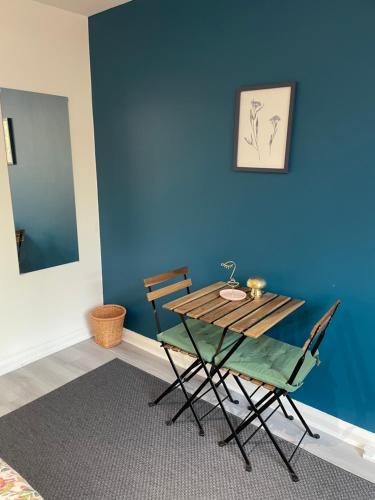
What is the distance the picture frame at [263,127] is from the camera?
1.97 meters

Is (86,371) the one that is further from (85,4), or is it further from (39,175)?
(85,4)

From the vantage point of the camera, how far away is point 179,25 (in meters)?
2.29

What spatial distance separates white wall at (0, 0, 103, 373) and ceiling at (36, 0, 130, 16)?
61mm

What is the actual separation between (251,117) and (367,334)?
1365 millimetres

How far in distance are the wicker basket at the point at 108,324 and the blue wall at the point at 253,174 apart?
0.87ft

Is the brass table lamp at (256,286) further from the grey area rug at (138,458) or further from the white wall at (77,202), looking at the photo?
the white wall at (77,202)

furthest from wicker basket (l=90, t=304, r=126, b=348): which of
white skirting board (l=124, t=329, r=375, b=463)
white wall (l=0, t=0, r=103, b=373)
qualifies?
white skirting board (l=124, t=329, r=375, b=463)

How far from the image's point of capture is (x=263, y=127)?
6.77 feet

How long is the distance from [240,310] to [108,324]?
142 centimetres

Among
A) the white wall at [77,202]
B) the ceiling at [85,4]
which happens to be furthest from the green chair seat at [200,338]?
the ceiling at [85,4]

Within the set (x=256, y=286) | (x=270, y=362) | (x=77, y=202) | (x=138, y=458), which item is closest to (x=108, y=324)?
(x=77, y=202)

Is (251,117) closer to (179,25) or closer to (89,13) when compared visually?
(179,25)

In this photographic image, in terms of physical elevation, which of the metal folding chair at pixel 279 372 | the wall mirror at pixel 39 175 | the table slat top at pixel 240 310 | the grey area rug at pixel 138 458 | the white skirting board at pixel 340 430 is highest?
the wall mirror at pixel 39 175

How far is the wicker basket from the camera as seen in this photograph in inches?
116
